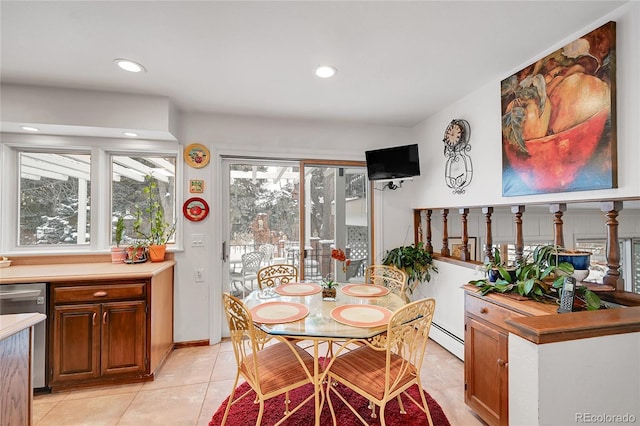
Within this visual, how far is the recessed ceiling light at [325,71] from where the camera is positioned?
2096 millimetres

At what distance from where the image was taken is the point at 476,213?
3.44 metres

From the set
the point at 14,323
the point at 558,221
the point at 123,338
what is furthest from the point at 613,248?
the point at 123,338

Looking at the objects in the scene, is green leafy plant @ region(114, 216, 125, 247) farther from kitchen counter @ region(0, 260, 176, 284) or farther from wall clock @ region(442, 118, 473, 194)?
wall clock @ region(442, 118, 473, 194)

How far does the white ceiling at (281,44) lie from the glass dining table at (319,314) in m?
1.73

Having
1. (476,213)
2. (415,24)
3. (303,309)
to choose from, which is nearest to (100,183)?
(303,309)

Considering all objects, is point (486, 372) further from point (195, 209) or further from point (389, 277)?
point (195, 209)

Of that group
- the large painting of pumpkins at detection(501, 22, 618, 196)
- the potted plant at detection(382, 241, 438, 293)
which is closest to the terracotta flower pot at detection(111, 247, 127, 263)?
the potted plant at detection(382, 241, 438, 293)

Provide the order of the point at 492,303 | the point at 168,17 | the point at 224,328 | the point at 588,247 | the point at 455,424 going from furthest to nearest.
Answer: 1. the point at 588,247
2. the point at 224,328
3. the point at 455,424
4. the point at 492,303
5. the point at 168,17

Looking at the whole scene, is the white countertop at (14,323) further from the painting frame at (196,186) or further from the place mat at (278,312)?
the painting frame at (196,186)

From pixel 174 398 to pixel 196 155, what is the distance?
2.21 meters

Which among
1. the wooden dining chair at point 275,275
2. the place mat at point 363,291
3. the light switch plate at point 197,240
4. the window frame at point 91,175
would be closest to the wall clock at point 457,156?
→ the place mat at point 363,291

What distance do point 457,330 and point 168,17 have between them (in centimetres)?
339

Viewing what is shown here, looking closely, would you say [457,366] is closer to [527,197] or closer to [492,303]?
[492,303]

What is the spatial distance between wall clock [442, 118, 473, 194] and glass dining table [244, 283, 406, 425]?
1.33m
